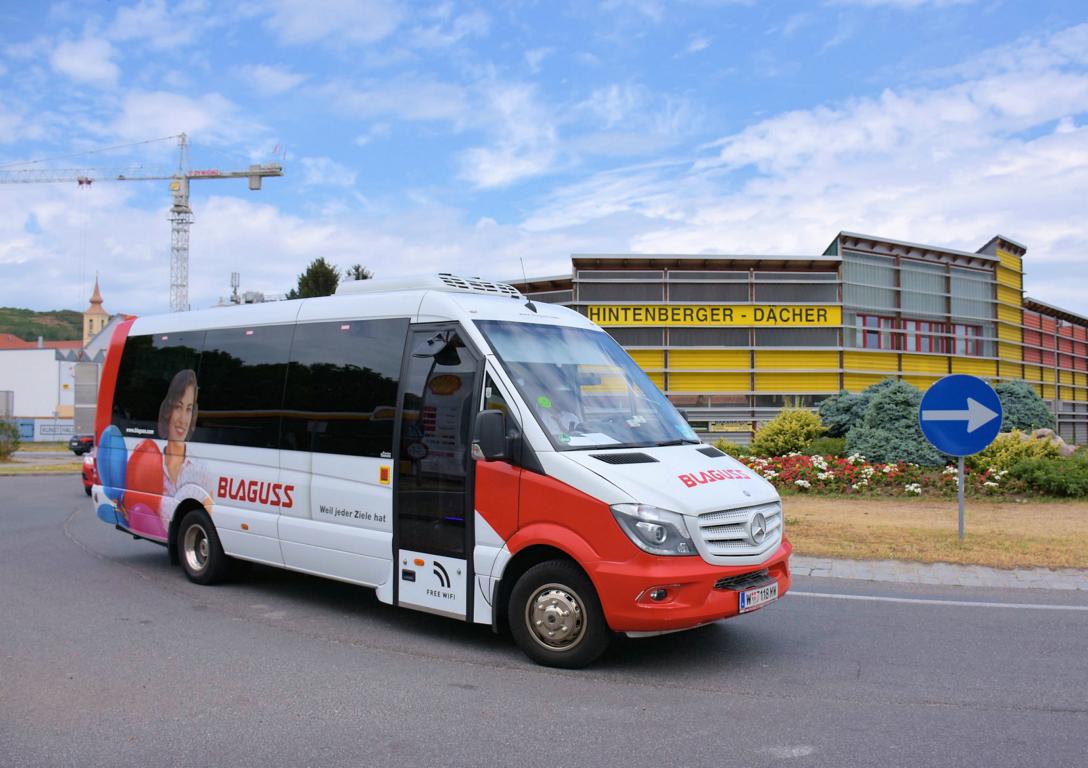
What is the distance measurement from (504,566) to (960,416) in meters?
6.70

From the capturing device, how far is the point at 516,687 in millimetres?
5547

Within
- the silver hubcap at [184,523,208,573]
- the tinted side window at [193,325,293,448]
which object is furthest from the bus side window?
the silver hubcap at [184,523,208,573]

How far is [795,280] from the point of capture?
2683 cm

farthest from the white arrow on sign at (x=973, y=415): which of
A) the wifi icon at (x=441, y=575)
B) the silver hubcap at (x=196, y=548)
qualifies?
the silver hubcap at (x=196, y=548)

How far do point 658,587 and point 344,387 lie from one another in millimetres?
3259

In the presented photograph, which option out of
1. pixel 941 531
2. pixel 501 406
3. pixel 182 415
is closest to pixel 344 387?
pixel 501 406

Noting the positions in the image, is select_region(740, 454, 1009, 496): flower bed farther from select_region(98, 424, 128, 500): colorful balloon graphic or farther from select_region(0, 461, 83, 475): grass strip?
select_region(0, 461, 83, 475): grass strip

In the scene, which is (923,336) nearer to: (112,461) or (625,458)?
(112,461)

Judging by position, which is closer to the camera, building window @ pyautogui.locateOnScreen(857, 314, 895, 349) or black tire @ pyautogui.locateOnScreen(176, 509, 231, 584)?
black tire @ pyautogui.locateOnScreen(176, 509, 231, 584)

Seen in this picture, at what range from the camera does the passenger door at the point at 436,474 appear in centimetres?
638

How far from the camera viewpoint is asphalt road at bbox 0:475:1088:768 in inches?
177

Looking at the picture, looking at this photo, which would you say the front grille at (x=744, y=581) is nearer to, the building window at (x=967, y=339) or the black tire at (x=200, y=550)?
the black tire at (x=200, y=550)

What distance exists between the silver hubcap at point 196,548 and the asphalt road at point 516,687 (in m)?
0.54

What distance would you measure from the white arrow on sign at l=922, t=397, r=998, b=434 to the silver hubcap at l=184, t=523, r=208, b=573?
26.9ft
